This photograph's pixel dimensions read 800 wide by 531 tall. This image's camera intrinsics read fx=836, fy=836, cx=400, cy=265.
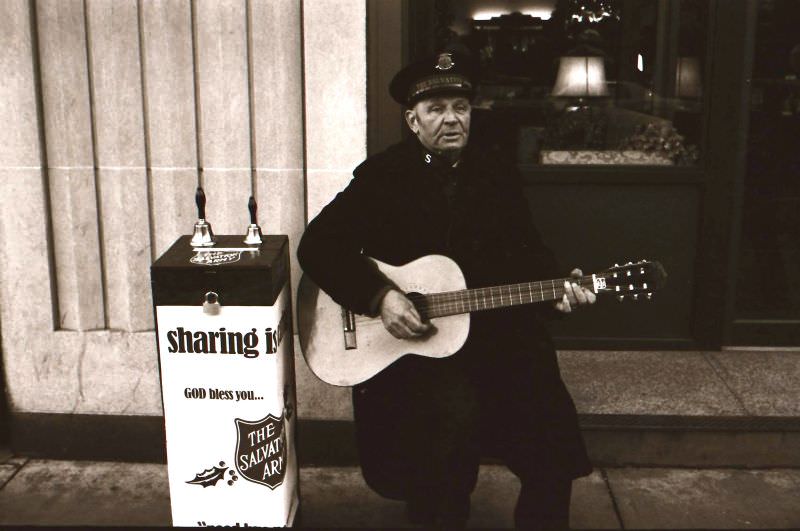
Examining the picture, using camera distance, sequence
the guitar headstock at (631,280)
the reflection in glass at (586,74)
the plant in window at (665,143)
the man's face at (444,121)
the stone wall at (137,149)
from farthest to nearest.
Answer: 1. the plant in window at (665,143)
2. the reflection in glass at (586,74)
3. the stone wall at (137,149)
4. the man's face at (444,121)
5. the guitar headstock at (631,280)

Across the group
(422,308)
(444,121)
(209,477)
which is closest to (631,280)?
(422,308)

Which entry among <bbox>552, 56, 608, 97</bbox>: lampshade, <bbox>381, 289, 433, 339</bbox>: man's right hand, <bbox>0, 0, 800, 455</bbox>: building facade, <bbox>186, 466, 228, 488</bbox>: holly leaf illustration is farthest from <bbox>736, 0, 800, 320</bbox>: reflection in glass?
<bbox>186, 466, 228, 488</bbox>: holly leaf illustration

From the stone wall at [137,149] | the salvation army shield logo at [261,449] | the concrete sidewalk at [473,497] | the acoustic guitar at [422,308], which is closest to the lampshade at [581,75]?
the stone wall at [137,149]

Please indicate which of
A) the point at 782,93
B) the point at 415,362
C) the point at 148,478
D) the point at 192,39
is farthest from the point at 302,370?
the point at 782,93

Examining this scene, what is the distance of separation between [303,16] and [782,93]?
2610 millimetres

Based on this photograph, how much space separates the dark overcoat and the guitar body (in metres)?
0.05

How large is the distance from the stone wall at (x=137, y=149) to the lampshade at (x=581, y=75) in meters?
1.31

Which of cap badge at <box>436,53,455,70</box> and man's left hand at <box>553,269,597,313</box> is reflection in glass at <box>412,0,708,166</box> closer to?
cap badge at <box>436,53,455,70</box>

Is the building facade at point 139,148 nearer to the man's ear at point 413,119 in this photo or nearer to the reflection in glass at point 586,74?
the reflection in glass at point 586,74

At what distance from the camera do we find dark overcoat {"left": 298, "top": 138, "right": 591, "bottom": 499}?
285cm

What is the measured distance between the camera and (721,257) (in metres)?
4.44

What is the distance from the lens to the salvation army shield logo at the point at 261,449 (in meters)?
2.87

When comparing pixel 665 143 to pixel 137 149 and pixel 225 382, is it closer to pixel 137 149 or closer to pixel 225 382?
pixel 137 149

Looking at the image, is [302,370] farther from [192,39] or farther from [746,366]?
[746,366]
